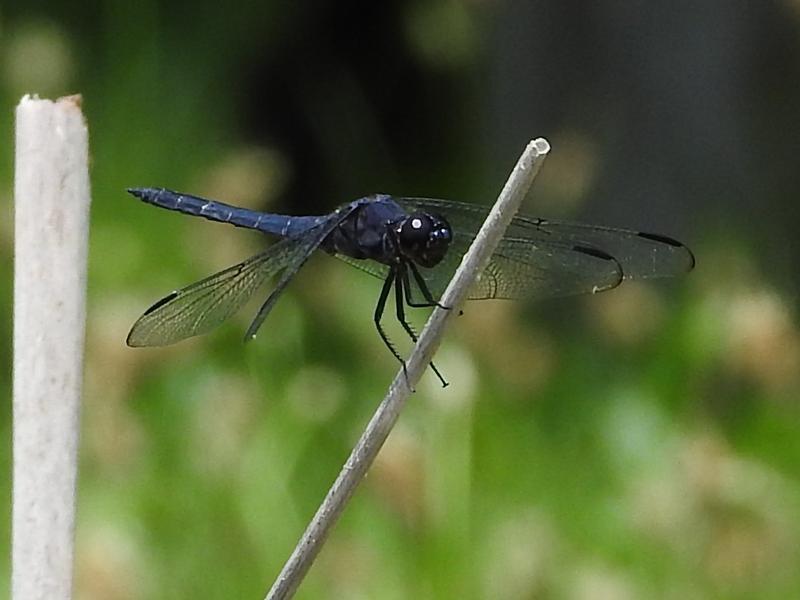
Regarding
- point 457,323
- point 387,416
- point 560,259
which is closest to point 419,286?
point 560,259

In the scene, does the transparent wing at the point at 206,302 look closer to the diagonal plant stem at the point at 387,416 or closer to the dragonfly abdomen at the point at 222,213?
the dragonfly abdomen at the point at 222,213

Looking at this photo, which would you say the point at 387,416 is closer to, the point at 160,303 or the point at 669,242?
the point at 160,303

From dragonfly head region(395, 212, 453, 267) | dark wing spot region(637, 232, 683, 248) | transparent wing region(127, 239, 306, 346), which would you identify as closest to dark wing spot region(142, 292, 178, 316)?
transparent wing region(127, 239, 306, 346)

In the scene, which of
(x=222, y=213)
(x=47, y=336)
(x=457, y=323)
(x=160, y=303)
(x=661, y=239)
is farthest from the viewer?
(x=457, y=323)

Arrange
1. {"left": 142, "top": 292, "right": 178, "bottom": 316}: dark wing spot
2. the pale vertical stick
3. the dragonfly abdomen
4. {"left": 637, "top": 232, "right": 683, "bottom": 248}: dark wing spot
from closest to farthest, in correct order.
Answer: the pale vertical stick, {"left": 142, "top": 292, "right": 178, "bottom": 316}: dark wing spot, {"left": 637, "top": 232, "right": 683, "bottom": 248}: dark wing spot, the dragonfly abdomen

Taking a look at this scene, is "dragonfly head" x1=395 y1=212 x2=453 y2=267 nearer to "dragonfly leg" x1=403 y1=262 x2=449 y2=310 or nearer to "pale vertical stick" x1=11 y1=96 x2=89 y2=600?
"dragonfly leg" x1=403 y1=262 x2=449 y2=310

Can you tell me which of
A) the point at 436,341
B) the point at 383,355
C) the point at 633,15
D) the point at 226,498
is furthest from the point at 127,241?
the point at 436,341
